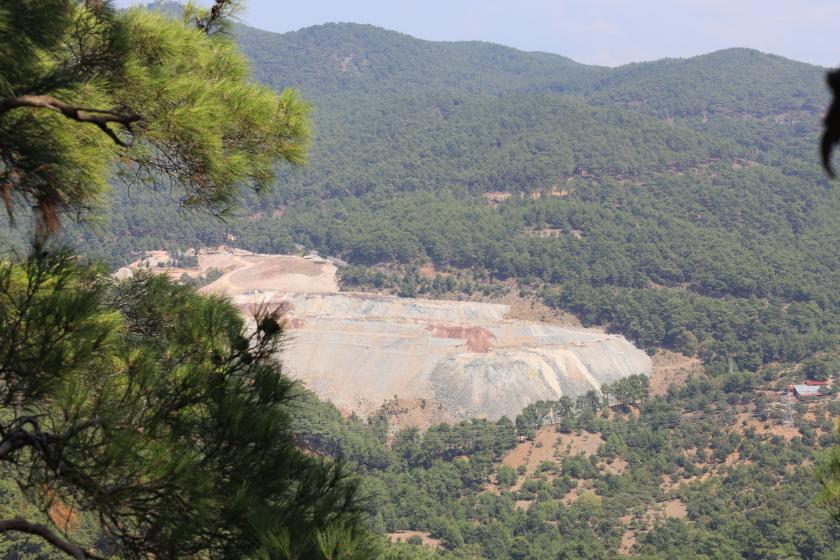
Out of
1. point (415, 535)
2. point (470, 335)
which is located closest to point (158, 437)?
point (415, 535)

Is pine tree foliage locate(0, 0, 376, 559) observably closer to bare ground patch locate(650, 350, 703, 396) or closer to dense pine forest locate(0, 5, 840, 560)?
dense pine forest locate(0, 5, 840, 560)

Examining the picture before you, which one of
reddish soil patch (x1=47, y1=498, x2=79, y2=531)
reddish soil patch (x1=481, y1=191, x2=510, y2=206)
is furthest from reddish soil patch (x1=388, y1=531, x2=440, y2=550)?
reddish soil patch (x1=481, y1=191, x2=510, y2=206)

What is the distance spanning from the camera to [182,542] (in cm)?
326

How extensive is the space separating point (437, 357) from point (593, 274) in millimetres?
25975

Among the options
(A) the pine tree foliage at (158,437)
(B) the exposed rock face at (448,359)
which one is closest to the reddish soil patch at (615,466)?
(B) the exposed rock face at (448,359)

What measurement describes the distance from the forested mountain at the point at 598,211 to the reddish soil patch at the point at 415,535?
19.3 metres

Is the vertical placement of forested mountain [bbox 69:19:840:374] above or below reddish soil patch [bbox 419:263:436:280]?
above

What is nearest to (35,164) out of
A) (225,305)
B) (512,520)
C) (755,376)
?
(225,305)

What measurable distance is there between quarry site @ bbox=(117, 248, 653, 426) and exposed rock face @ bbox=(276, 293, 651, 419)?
0.06 meters

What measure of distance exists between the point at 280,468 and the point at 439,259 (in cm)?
7590

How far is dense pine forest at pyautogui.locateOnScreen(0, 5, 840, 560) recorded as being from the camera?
29406 millimetres

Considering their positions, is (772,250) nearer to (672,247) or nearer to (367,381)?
(672,247)

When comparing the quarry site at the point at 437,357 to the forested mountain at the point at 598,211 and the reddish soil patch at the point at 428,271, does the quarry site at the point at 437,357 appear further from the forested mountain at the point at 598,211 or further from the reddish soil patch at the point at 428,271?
the reddish soil patch at the point at 428,271

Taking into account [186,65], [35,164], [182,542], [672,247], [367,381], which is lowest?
[367,381]
